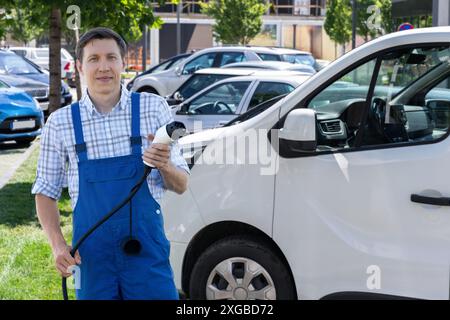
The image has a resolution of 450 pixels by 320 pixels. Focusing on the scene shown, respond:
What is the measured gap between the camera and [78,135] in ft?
10.2

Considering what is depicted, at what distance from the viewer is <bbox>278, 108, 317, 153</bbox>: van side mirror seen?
4137 mm

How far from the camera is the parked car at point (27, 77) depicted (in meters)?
17.8

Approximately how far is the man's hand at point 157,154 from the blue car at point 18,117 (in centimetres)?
1150

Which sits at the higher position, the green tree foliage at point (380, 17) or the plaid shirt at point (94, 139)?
the green tree foliage at point (380, 17)

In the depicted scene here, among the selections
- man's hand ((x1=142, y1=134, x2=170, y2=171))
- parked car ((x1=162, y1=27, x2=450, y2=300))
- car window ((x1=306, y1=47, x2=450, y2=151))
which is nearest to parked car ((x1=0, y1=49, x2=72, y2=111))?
parked car ((x1=162, y1=27, x2=450, y2=300))

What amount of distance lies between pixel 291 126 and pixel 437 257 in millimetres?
1037

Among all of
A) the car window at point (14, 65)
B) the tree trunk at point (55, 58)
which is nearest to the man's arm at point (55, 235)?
the tree trunk at point (55, 58)

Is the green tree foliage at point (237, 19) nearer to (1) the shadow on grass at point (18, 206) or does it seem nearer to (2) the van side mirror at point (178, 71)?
(2) the van side mirror at point (178, 71)

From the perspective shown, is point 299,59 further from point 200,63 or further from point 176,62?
point 176,62

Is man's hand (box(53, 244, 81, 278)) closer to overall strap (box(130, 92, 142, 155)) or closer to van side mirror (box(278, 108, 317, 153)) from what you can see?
overall strap (box(130, 92, 142, 155))

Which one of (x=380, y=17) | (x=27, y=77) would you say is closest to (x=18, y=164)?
(x=27, y=77)

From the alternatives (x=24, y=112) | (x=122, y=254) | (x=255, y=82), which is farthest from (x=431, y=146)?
(x=24, y=112)

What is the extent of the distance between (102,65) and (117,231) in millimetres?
674

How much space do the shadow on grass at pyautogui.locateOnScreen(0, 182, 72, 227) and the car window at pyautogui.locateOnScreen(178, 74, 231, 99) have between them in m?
4.17
